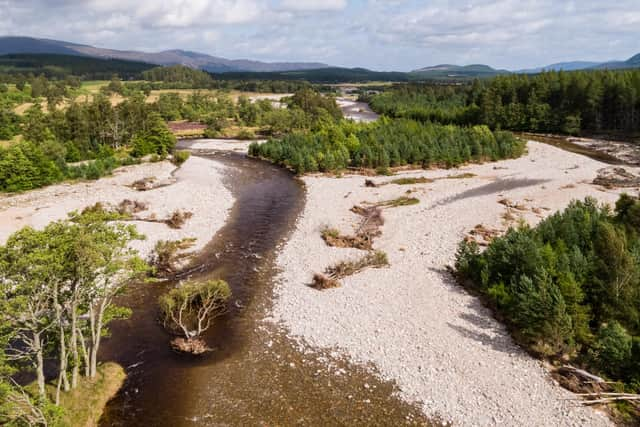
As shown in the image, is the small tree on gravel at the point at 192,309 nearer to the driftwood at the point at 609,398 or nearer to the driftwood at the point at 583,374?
the driftwood at the point at 583,374

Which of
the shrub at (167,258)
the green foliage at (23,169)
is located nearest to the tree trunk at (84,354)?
the shrub at (167,258)

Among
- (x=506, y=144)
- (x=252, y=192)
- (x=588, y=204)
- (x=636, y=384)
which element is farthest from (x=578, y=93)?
(x=636, y=384)

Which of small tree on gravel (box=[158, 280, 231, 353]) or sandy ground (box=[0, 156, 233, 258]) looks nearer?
small tree on gravel (box=[158, 280, 231, 353])

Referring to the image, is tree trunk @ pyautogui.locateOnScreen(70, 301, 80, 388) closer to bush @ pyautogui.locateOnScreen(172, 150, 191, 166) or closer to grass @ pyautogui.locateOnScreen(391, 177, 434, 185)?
grass @ pyautogui.locateOnScreen(391, 177, 434, 185)

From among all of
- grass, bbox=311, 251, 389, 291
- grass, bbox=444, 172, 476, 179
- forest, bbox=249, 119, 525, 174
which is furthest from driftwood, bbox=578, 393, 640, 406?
forest, bbox=249, 119, 525, 174

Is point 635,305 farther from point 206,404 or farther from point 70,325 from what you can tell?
point 70,325

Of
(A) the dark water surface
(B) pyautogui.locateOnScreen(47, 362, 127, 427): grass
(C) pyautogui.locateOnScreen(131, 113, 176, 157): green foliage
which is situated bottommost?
(A) the dark water surface

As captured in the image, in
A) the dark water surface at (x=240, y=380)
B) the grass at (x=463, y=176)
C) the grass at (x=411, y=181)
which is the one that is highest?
the grass at (x=463, y=176)
